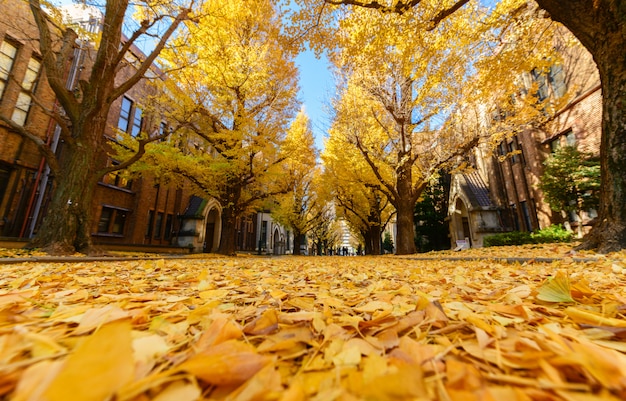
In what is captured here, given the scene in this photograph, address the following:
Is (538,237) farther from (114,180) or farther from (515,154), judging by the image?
(114,180)

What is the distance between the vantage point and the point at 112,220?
1303 centimetres

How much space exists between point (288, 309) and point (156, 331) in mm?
525

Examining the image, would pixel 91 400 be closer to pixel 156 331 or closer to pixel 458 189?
pixel 156 331

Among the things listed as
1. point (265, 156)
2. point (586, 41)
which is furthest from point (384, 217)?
point (586, 41)

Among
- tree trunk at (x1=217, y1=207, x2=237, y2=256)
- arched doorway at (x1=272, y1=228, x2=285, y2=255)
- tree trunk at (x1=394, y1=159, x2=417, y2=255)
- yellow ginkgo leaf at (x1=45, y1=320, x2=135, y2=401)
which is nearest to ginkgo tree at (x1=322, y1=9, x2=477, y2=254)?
tree trunk at (x1=394, y1=159, x2=417, y2=255)

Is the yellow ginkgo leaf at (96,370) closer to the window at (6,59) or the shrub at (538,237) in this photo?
the shrub at (538,237)

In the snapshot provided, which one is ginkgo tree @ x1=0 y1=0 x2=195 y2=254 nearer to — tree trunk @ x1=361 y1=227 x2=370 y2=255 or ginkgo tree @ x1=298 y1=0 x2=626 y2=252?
ginkgo tree @ x1=298 y1=0 x2=626 y2=252

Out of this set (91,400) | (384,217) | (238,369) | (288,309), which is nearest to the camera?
(91,400)

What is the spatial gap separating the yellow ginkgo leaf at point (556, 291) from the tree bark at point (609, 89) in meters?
4.39

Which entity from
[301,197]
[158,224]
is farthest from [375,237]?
[158,224]

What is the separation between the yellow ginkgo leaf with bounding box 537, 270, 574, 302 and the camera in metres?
1.12

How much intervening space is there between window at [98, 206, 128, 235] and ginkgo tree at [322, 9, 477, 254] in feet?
38.3

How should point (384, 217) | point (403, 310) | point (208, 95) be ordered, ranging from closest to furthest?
1. point (403, 310)
2. point (208, 95)
3. point (384, 217)

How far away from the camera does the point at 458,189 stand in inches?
661
